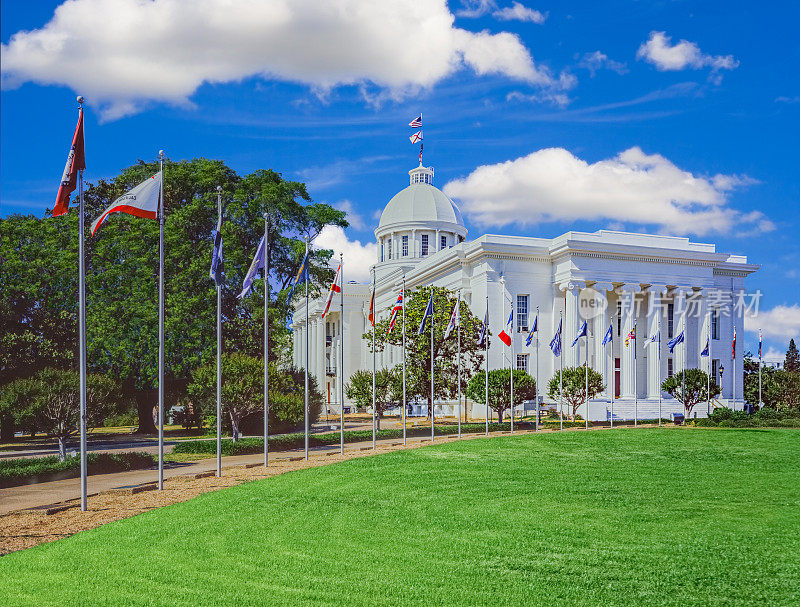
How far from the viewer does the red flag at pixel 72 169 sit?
19.3 m

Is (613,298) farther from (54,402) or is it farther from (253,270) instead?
(54,402)

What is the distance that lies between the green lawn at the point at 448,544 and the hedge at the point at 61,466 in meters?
8.46

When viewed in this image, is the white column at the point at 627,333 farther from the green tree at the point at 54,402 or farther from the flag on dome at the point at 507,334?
the green tree at the point at 54,402

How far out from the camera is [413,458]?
29406mm

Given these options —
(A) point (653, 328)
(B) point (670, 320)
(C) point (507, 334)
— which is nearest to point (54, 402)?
(C) point (507, 334)

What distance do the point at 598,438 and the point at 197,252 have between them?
25789 mm

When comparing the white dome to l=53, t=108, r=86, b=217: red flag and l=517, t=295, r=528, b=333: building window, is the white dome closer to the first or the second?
l=517, t=295, r=528, b=333: building window

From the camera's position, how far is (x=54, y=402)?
1281 inches

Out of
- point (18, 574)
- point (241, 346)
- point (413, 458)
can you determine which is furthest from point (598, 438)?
point (18, 574)

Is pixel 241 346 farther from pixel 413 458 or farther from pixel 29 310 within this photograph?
pixel 413 458

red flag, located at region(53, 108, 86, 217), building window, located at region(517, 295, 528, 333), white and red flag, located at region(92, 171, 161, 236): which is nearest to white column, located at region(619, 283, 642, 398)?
building window, located at region(517, 295, 528, 333)

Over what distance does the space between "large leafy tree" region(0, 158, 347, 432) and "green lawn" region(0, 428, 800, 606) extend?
23.2 m

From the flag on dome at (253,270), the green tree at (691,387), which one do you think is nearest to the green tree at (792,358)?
the green tree at (691,387)

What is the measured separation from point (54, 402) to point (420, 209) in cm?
6733
